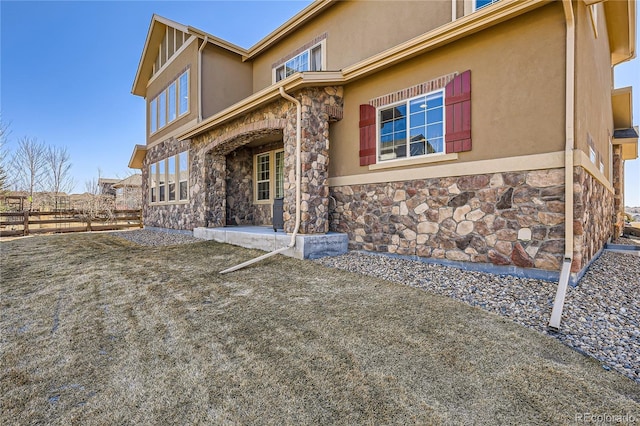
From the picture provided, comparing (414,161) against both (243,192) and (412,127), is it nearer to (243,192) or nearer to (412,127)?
(412,127)

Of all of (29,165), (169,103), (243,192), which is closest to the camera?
(243,192)

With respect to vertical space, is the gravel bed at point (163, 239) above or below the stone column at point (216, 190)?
below

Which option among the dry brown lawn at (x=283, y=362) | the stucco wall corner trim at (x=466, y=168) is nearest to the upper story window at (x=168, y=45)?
the stucco wall corner trim at (x=466, y=168)

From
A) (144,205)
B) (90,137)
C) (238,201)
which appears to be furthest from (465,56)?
(90,137)

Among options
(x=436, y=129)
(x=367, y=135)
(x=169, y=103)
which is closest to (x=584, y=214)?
(x=436, y=129)

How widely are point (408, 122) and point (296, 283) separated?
3.69 meters

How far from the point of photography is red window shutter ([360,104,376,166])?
628 cm

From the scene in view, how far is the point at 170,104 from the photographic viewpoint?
12.1 m

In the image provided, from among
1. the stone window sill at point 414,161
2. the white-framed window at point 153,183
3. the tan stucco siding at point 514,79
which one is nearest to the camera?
the tan stucco siding at point 514,79

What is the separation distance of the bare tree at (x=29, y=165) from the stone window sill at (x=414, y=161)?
22.4 meters

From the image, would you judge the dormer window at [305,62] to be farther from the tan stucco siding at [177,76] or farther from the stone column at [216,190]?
the stone column at [216,190]

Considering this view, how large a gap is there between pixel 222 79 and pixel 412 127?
786 centimetres

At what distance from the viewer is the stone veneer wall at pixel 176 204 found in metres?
9.84

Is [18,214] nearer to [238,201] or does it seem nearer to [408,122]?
[238,201]
